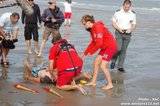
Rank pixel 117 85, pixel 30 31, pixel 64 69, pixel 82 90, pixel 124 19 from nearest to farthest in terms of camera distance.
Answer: pixel 82 90
pixel 64 69
pixel 117 85
pixel 124 19
pixel 30 31

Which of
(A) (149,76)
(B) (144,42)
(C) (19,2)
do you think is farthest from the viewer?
(B) (144,42)

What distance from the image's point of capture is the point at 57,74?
33.6 feet

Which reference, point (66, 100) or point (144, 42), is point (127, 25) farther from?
point (144, 42)

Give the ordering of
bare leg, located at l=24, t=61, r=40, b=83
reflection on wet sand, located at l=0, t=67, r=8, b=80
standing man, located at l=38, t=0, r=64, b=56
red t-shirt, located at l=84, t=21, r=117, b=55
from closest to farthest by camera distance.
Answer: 1. red t-shirt, located at l=84, t=21, r=117, b=55
2. bare leg, located at l=24, t=61, r=40, b=83
3. reflection on wet sand, located at l=0, t=67, r=8, b=80
4. standing man, located at l=38, t=0, r=64, b=56

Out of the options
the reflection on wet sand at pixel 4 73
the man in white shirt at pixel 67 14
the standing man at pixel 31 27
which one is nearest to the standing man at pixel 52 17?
the standing man at pixel 31 27

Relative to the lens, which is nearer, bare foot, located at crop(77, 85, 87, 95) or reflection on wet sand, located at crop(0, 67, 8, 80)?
bare foot, located at crop(77, 85, 87, 95)

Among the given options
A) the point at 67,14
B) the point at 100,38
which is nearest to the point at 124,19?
the point at 100,38

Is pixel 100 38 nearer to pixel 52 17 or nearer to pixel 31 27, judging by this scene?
pixel 52 17

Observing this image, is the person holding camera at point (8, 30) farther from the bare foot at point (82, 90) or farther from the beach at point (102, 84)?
the bare foot at point (82, 90)

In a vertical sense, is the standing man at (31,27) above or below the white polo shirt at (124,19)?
below

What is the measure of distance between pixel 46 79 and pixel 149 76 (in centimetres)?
259

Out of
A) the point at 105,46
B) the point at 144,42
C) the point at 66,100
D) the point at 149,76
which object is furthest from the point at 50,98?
the point at 144,42

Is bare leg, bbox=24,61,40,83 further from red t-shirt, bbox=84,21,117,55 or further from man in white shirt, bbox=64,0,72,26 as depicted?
man in white shirt, bbox=64,0,72,26

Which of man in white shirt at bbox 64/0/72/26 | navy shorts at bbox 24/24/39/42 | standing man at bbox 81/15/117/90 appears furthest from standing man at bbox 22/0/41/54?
man in white shirt at bbox 64/0/72/26
